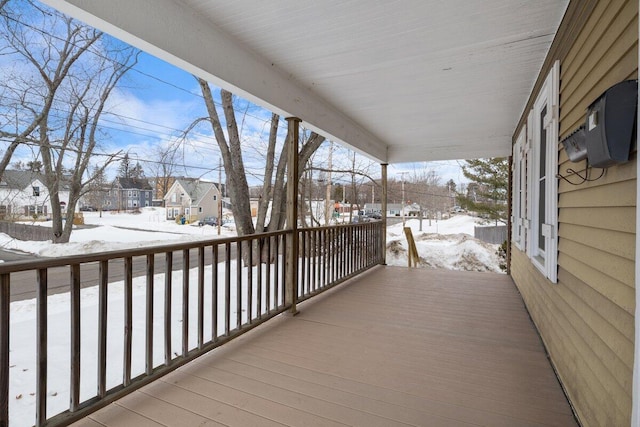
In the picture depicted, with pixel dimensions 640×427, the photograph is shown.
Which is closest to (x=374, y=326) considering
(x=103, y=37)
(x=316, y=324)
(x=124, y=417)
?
(x=316, y=324)

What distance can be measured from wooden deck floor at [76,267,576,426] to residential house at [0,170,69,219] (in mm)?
4936

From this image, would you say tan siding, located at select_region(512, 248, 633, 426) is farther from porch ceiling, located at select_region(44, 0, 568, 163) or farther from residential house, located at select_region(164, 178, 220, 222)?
residential house, located at select_region(164, 178, 220, 222)

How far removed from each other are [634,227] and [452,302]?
3184 mm

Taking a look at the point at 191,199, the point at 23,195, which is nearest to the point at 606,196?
the point at 23,195

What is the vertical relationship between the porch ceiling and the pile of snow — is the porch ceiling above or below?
above

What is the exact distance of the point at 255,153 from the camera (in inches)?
398

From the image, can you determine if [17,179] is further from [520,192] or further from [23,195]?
[520,192]

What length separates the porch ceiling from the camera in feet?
6.70

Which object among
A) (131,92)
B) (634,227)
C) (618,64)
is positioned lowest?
(634,227)

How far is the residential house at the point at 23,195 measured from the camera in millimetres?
5062

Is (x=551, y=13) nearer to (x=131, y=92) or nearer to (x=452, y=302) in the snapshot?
(x=452, y=302)

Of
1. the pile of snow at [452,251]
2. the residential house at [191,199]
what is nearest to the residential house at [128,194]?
the residential house at [191,199]

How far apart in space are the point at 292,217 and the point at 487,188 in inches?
411

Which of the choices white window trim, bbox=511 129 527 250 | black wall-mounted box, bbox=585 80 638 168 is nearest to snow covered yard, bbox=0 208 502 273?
white window trim, bbox=511 129 527 250
